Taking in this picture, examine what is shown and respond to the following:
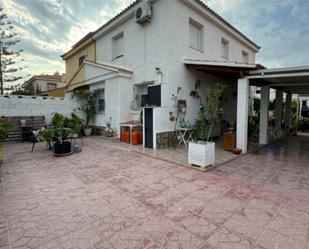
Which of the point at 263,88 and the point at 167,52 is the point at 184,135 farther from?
the point at 263,88

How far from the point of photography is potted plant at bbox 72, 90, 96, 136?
11398 millimetres

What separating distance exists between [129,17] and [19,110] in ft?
25.4

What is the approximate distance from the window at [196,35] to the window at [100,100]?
228 inches

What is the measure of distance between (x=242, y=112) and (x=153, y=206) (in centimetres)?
544

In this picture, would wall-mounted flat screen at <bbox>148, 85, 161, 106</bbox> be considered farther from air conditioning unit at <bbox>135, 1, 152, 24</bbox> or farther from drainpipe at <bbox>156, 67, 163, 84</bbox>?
air conditioning unit at <bbox>135, 1, 152, 24</bbox>

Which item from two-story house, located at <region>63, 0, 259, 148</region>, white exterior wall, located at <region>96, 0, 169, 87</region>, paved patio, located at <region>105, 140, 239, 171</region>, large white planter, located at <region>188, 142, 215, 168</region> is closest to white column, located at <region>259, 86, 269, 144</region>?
two-story house, located at <region>63, 0, 259, 148</region>

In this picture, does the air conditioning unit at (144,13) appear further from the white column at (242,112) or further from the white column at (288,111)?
the white column at (288,111)

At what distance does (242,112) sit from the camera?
23.0 feet

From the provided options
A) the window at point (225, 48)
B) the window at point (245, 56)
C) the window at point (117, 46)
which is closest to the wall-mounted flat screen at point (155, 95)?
the window at point (117, 46)

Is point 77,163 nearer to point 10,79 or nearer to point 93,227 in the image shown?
point 93,227

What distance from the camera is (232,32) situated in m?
11.7

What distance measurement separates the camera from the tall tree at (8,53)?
1645 centimetres

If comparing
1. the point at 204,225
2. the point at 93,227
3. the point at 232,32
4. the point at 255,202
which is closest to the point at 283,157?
the point at 255,202

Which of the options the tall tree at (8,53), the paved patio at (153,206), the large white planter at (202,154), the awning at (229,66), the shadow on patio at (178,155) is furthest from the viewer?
the tall tree at (8,53)
